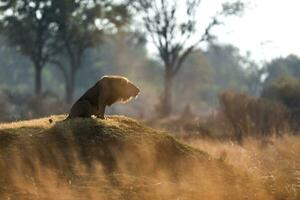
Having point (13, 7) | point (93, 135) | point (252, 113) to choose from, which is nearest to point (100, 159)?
point (93, 135)

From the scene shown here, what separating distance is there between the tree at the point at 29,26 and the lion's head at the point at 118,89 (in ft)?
124

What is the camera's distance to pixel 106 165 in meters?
9.50

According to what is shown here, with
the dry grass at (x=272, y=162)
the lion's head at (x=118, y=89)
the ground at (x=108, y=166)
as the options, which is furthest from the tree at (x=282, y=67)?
the ground at (x=108, y=166)

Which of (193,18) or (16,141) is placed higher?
(193,18)

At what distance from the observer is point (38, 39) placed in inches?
1991

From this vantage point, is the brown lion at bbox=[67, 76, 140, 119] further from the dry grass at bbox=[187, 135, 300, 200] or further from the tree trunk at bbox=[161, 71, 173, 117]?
the tree trunk at bbox=[161, 71, 173, 117]

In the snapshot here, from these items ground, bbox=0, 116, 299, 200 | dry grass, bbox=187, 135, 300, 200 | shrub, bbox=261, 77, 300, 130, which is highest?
shrub, bbox=261, 77, 300, 130

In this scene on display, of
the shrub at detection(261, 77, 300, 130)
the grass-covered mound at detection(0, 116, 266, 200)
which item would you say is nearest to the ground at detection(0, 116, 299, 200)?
the grass-covered mound at detection(0, 116, 266, 200)

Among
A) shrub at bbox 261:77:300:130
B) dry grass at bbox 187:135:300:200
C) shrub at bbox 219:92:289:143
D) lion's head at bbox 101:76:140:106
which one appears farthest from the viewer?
shrub at bbox 261:77:300:130

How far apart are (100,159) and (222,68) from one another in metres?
122

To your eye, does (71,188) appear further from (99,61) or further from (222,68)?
(222,68)

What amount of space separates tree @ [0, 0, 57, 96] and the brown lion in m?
38.1

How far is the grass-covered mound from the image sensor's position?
8.48 meters

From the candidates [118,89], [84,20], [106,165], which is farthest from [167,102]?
[106,165]
